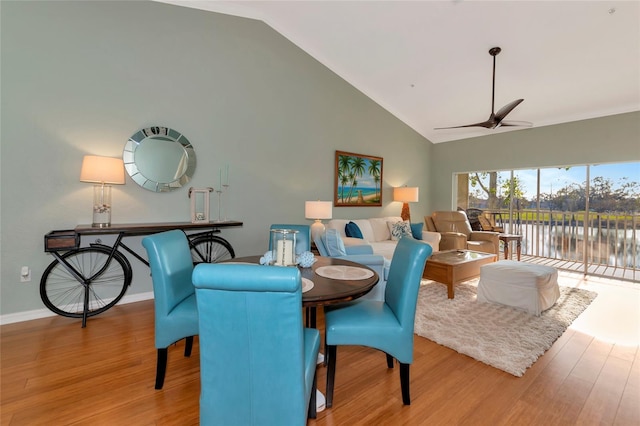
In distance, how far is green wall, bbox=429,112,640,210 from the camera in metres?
4.64

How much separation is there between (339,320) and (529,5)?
3913 millimetres

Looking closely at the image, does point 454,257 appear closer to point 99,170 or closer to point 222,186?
point 222,186

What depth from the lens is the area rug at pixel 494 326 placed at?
90.7 inches

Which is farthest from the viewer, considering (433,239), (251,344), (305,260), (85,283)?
(433,239)

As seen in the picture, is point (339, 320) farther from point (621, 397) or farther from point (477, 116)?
point (477, 116)

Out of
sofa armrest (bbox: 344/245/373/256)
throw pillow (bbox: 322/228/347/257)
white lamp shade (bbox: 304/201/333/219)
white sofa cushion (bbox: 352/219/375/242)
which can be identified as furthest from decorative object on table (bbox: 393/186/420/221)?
throw pillow (bbox: 322/228/347/257)

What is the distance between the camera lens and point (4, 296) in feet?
9.22

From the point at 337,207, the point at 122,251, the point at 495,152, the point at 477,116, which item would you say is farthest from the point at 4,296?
the point at 495,152

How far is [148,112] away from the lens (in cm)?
342

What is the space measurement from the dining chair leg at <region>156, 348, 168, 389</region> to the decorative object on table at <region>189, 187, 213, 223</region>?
2.00m

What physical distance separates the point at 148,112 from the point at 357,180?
3541mm

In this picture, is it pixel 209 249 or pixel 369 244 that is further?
pixel 209 249

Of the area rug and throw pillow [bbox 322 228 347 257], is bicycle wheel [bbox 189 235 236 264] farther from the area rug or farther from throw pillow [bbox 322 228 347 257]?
the area rug

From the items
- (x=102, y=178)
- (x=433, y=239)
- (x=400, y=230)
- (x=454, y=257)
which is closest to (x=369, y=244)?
(x=454, y=257)
